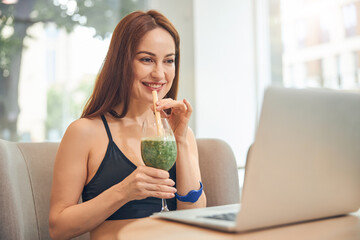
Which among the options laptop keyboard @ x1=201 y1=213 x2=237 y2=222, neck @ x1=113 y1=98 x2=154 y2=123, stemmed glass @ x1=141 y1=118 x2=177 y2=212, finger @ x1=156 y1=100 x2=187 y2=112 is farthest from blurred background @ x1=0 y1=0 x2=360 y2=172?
laptop keyboard @ x1=201 y1=213 x2=237 y2=222

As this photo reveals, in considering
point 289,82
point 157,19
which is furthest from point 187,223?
point 289,82

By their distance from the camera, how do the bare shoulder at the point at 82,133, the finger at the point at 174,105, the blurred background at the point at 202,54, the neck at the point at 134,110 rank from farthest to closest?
the blurred background at the point at 202,54 < the neck at the point at 134,110 < the bare shoulder at the point at 82,133 < the finger at the point at 174,105

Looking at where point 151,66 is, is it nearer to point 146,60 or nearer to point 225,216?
point 146,60

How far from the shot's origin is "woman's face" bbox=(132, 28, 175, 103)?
1591mm

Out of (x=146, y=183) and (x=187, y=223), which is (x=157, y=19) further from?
(x=187, y=223)

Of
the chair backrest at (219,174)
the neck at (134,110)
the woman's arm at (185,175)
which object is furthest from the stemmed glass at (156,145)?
the chair backrest at (219,174)

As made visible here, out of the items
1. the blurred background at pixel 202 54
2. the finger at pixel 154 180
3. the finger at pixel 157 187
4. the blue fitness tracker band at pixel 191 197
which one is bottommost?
the blue fitness tracker band at pixel 191 197

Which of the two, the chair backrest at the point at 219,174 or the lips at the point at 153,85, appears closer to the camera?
the lips at the point at 153,85

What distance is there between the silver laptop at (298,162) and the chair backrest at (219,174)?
0.97 meters

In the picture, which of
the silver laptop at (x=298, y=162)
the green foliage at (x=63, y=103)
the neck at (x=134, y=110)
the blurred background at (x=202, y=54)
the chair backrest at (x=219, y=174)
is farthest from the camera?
the green foliage at (x=63, y=103)

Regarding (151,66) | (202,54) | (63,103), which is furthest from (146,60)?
(63,103)

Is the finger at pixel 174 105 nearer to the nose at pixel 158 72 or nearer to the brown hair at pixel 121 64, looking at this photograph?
the nose at pixel 158 72

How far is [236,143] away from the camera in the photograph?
4.29 meters

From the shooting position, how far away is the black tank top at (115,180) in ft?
5.06
